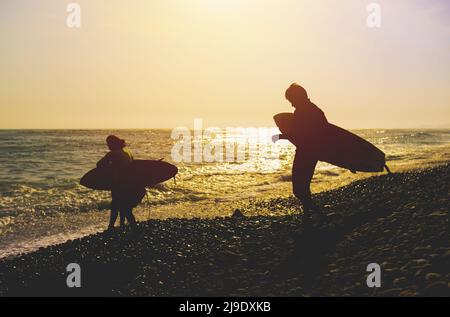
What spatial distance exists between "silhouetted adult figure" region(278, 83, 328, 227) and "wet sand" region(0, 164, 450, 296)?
834 mm

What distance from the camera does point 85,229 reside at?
47.4 ft

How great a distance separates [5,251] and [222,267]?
28.0 ft

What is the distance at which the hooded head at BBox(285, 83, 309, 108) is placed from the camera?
9.13 meters

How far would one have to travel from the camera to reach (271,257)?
738cm

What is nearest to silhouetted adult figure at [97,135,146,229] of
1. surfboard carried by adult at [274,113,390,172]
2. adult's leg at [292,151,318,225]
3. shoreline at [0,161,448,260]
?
shoreline at [0,161,448,260]

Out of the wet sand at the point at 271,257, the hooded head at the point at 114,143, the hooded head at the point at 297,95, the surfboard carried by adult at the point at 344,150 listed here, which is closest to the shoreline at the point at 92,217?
the wet sand at the point at 271,257

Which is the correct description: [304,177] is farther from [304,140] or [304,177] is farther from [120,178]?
[120,178]

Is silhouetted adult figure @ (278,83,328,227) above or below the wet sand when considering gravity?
above

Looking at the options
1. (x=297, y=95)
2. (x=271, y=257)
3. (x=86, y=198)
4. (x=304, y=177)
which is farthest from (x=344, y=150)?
(x=86, y=198)

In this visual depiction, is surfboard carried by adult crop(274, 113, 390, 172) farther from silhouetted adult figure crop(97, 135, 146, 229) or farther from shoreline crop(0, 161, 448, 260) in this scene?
silhouetted adult figure crop(97, 135, 146, 229)

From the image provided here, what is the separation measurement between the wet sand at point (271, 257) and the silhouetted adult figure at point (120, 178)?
70cm

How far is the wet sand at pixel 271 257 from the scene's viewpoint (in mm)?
5801

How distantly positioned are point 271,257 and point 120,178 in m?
5.10

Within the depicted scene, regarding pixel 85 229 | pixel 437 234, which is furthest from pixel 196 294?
pixel 85 229
